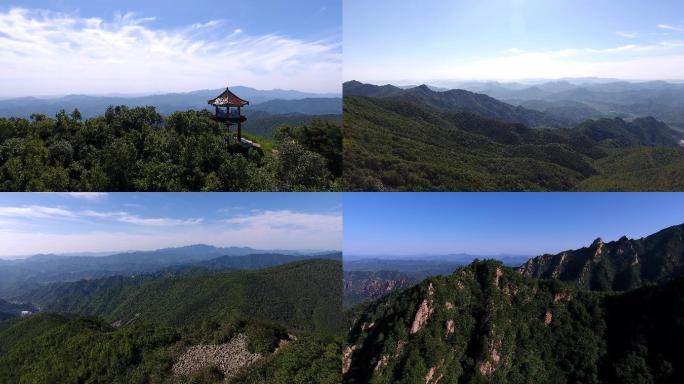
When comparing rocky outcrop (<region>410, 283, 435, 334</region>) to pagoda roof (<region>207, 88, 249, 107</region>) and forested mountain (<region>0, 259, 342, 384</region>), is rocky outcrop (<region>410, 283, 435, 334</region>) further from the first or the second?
pagoda roof (<region>207, 88, 249, 107</region>)

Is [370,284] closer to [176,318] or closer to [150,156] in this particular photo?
[176,318]

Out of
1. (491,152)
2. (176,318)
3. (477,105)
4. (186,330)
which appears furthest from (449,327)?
(477,105)

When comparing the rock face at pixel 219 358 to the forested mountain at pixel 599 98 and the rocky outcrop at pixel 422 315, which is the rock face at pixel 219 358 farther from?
the forested mountain at pixel 599 98

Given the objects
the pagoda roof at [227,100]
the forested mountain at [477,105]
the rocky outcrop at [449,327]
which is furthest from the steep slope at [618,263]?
the pagoda roof at [227,100]

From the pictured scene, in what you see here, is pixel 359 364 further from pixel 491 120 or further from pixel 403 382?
pixel 491 120

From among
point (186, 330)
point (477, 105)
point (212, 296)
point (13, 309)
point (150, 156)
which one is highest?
point (477, 105)

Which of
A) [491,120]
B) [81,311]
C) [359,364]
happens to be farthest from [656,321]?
[81,311]

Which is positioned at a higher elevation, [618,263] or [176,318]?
[176,318]
